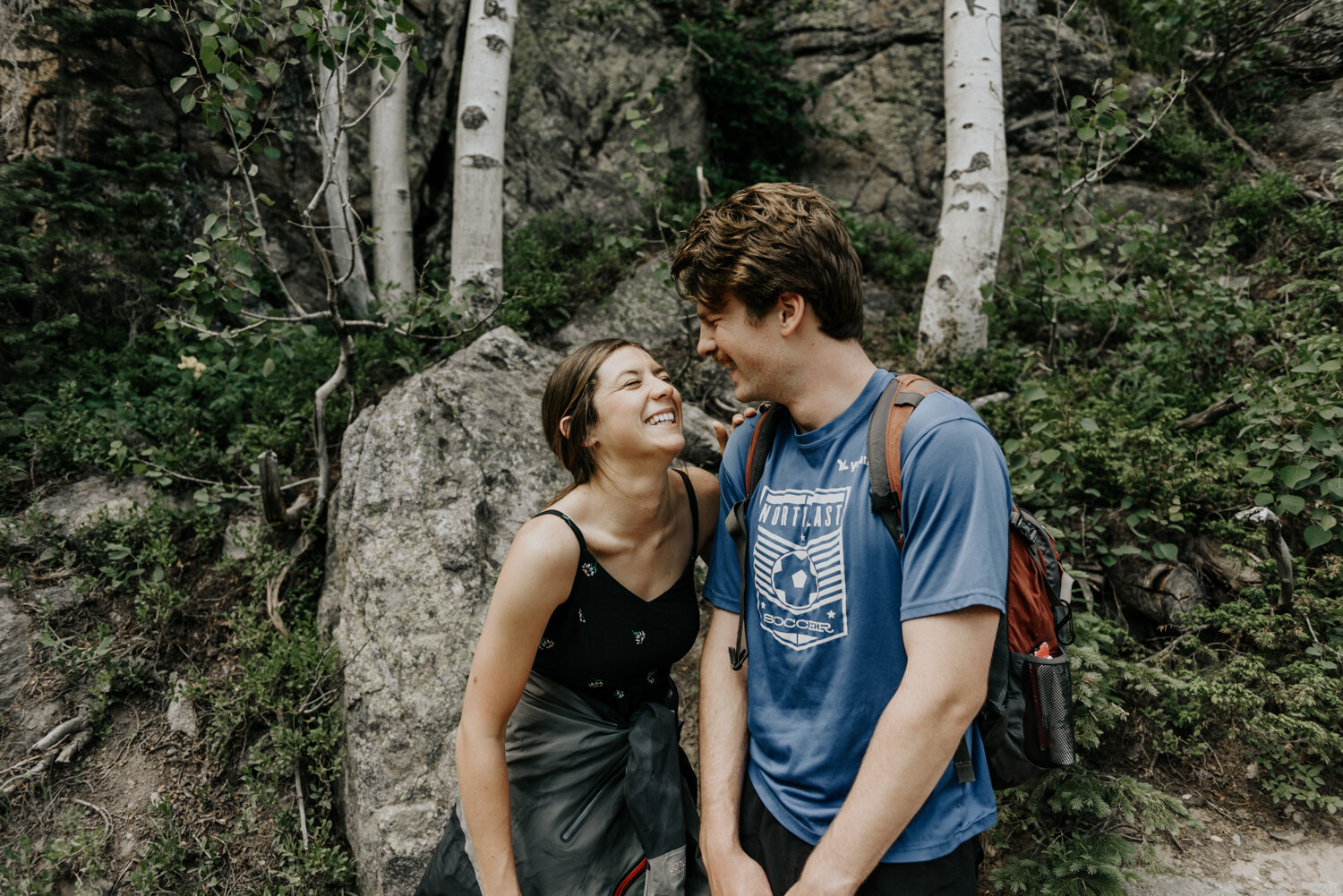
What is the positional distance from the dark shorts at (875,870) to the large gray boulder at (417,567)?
1.84 meters

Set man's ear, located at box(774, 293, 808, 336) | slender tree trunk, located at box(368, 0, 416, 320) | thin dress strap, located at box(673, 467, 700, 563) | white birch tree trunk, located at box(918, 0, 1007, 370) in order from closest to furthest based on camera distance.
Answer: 1. man's ear, located at box(774, 293, 808, 336)
2. thin dress strap, located at box(673, 467, 700, 563)
3. white birch tree trunk, located at box(918, 0, 1007, 370)
4. slender tree trunk, located at box(368, 0, 416, 320)

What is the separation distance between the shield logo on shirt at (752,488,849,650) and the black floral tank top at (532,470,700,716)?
1.32 ft

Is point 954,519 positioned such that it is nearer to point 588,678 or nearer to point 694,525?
point 694,525

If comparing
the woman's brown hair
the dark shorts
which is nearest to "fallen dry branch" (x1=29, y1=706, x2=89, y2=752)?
the woman's brown hair

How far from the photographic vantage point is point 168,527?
407 centimetres

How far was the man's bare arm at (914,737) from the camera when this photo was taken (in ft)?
4.93

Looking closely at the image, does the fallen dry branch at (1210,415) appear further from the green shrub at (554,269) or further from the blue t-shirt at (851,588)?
the green shrub at (554,269)

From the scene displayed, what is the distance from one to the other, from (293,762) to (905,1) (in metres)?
9.95

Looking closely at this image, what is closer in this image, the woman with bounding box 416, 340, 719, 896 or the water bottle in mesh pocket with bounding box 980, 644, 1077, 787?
the water bottle in mesh pocket with bounding box 980, 644, 1077, 787

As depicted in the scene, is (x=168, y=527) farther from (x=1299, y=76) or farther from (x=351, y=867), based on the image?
(x=1299, y=76)

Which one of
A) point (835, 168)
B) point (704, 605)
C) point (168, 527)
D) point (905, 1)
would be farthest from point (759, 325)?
point (905, 1)

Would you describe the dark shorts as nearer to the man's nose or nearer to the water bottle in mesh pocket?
the water bottle in mesh pocket

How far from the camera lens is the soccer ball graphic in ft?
5.85

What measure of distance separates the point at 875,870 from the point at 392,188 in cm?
611
